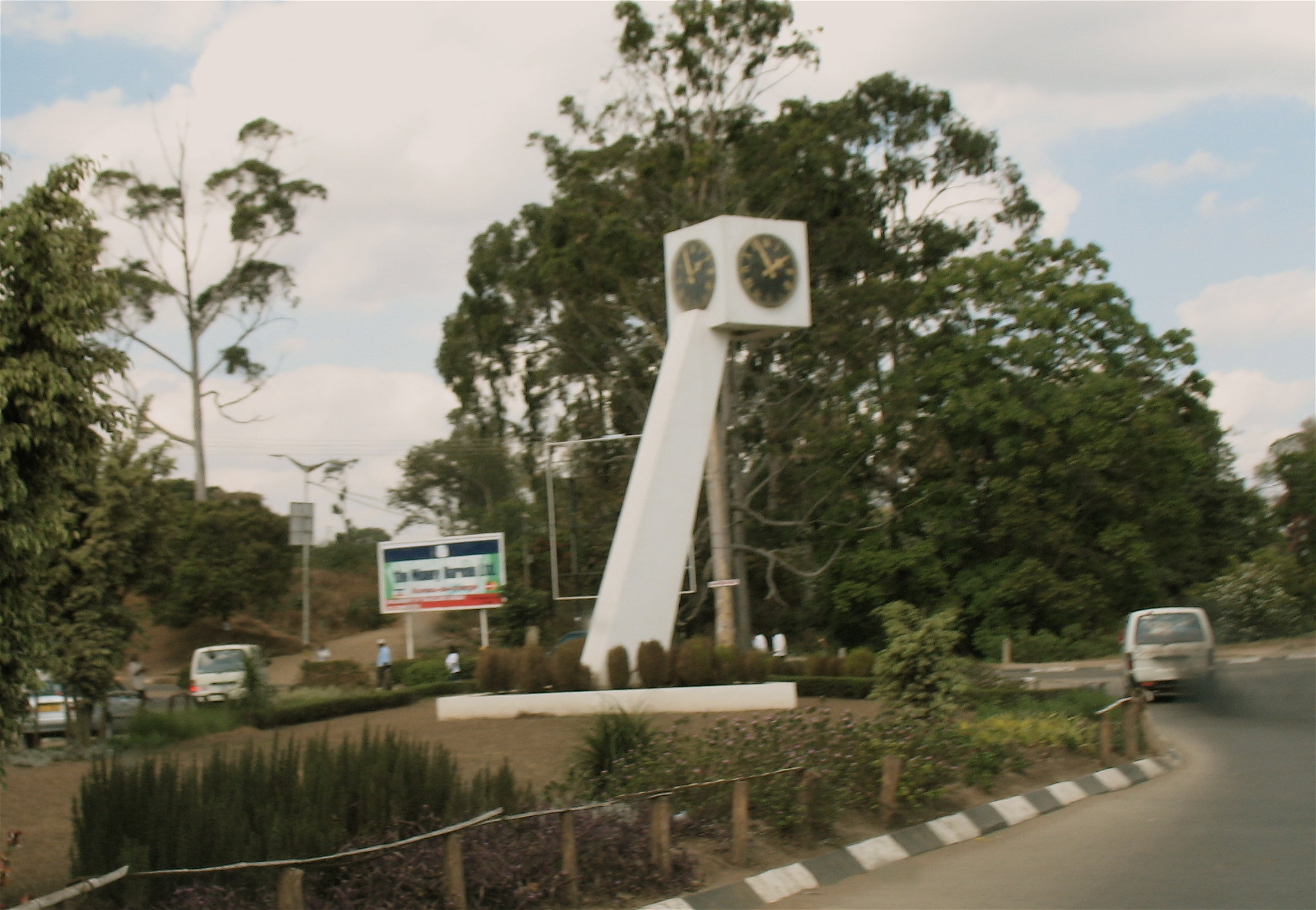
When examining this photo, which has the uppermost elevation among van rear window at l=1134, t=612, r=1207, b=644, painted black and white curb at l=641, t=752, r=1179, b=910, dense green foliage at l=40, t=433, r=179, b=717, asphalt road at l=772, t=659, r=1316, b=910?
dense green foliage at l=40, t=433, r=179, b=717

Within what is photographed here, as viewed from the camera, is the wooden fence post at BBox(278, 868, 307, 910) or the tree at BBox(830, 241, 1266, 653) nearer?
the wooden fence post at BBox(278, 868, 307, 910)

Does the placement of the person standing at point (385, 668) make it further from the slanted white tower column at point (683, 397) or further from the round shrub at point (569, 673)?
the round shrub at point (569, 673)

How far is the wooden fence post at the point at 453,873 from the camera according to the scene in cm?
703

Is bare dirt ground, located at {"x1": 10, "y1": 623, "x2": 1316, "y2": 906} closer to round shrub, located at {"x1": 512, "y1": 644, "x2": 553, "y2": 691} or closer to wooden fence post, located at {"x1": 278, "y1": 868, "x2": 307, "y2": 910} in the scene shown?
round shrub, located at {"x1": 512, "y1": 644, "x2": 553, "y2": 691}

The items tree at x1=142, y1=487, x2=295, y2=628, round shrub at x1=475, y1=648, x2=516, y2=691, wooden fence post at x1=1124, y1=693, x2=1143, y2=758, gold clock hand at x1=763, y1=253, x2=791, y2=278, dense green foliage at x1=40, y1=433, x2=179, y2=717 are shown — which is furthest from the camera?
tree at x1=142, y1=487, x2=295, y2=628

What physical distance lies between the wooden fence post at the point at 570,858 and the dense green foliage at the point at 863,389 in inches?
1117

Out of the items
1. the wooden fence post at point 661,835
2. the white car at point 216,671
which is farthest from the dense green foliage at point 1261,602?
the wooden fence post at point 661,835

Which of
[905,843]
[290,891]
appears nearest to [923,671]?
[905,843]

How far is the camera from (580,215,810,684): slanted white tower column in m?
23.3

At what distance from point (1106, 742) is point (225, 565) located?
45370mm

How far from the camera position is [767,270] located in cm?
2588

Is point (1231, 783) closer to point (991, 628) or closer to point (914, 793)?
point (914, 793)

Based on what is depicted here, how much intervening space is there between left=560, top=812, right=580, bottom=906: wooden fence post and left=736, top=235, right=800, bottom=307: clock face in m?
18.8

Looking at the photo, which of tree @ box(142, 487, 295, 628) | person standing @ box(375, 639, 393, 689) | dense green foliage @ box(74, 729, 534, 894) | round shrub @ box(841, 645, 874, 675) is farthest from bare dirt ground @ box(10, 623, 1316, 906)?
tree @ box(142, 487, 295, 628)
